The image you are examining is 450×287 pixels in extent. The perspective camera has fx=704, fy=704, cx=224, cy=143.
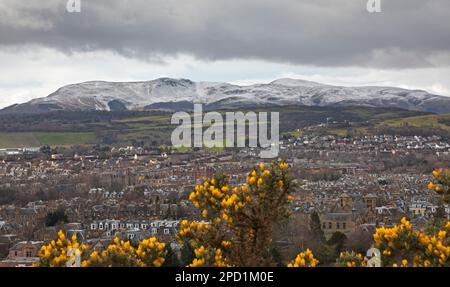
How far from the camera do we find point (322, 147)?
135 m

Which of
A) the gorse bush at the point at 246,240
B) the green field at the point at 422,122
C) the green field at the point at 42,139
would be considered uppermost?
the gorse bush at the point at 246,240

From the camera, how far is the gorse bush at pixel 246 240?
34.7ft

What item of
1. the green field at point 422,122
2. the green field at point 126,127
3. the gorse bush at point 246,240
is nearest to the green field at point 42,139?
the green field at point 126,127

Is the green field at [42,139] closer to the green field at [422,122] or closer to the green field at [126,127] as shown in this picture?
the green field at [126,127]

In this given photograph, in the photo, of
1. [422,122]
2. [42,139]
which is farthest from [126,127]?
[422,122]

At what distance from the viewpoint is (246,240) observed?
39.3 feet

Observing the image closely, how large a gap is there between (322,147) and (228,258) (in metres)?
125

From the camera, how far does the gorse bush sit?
10.6m

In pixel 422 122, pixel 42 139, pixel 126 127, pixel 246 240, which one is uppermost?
pixel 246 240

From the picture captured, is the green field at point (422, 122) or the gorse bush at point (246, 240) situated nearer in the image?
the gorse bush at point (246, 240)

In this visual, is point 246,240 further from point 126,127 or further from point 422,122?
point 126,127

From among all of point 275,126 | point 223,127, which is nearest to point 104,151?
point 223,127

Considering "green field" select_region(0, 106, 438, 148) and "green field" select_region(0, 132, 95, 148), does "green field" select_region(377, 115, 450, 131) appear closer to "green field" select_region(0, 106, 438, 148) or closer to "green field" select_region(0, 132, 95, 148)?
"green field" select_region(0, 106, 438, 148)

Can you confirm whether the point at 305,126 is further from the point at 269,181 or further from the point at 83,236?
the point at 269,181
